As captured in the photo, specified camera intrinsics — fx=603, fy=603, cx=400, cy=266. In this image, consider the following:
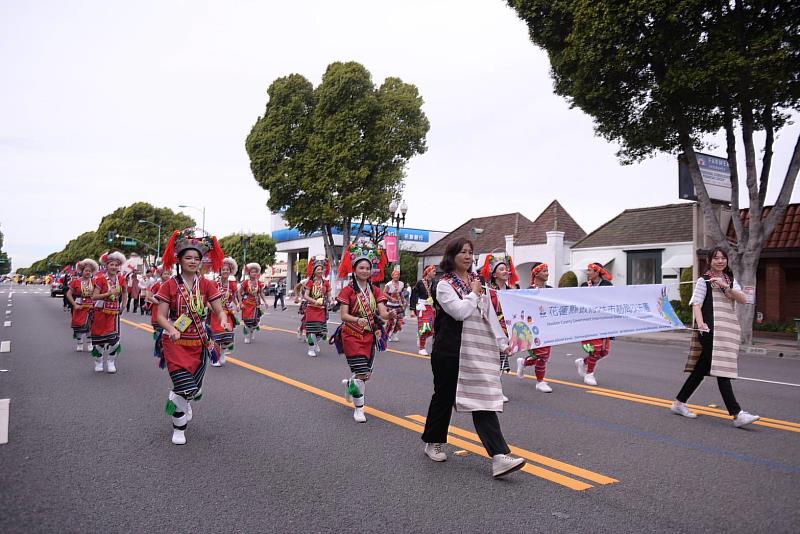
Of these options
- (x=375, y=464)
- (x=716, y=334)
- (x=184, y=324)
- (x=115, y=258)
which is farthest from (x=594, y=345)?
(x=115, y=258)

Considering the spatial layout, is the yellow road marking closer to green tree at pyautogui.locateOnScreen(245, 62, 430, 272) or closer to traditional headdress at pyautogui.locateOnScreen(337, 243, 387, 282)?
traditional headdress at pyautogui.locateOnScreen(337, 243, 387, 282)

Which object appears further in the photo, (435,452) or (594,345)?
(594,345)

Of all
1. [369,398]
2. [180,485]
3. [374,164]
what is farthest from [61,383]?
[374,164]

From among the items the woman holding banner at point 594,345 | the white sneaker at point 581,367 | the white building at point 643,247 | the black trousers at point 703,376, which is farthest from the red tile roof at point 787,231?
the black trousers at point 703,376

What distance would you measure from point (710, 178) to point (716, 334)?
15.2 metres

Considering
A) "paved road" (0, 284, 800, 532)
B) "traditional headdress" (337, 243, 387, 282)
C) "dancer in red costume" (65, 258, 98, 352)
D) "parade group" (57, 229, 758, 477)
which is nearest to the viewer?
"paved road" (0, 284, 800, 532)

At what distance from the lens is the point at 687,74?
46.3 ft

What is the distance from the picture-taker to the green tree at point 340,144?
1248 inches

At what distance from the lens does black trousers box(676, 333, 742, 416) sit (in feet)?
20.4

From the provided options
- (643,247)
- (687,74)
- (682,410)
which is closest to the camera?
(682,410)

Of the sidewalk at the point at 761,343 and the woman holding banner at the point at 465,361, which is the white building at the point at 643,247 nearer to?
the sidewalk at the point at 761,343

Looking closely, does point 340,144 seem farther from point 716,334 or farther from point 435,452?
point 435,452

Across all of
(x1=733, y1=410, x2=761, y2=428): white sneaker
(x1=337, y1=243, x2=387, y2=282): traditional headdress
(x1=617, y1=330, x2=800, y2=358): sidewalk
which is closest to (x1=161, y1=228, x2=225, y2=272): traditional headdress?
(x1=337, y1=243, x2=387, y2=282): traditional headdress

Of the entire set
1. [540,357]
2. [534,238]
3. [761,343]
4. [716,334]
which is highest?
[534,238]
